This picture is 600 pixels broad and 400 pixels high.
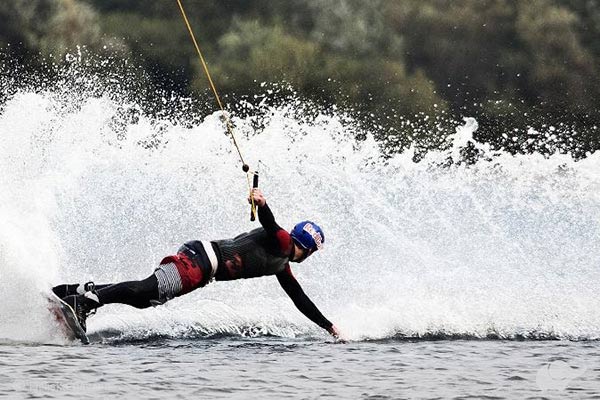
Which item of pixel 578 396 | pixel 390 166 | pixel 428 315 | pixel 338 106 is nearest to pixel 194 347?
pixel 428 315

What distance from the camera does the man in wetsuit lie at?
10383 mm

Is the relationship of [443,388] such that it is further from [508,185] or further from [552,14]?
[552,14]

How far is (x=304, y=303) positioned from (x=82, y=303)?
6.36 feet

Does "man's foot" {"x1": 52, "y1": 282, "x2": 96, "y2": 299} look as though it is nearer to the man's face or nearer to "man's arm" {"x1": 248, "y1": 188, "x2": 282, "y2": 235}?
"man's arm" {"x1": 248, "y1": 188, "x2": 282, "y2": 235}

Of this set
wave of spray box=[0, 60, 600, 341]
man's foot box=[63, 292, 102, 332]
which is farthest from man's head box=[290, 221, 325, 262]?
man's foot box=[63, 292, 102, 332]

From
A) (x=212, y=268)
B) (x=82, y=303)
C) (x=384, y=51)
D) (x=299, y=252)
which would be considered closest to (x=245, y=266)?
(x=212, y=268)

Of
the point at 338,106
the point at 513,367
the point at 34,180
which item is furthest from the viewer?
the point at 338,106

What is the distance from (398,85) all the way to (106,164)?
22.8 metres

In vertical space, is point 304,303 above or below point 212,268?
below

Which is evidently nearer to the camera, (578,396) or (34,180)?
(578,396)

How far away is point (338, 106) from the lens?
3516 centimetres

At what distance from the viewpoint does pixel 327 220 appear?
45.6 feet

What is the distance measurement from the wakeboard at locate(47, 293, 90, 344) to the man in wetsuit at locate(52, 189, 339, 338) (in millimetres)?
82

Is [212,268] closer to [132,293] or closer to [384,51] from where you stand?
[132,293]
